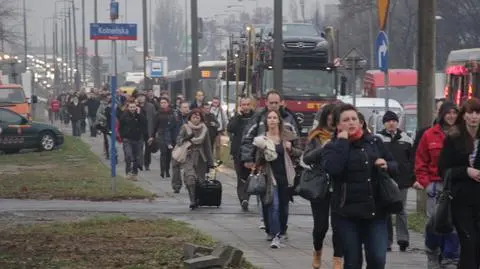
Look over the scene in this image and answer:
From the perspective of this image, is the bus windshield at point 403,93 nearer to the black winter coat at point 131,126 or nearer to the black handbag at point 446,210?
the black winter coat at point 131,126

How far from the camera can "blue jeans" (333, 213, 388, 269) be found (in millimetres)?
10141

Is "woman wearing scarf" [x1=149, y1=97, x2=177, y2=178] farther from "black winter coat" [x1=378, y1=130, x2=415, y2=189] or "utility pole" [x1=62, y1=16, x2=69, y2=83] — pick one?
"utility pole" [x1=62, y1=16, x2=69, y2=83]

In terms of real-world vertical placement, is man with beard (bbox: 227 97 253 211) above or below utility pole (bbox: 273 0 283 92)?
below

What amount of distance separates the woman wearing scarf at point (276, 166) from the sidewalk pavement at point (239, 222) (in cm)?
31

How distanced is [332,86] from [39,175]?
14030mm

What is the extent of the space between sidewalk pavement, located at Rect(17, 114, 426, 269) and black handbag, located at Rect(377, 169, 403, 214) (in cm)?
273

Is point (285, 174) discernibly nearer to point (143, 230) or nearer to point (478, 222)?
point (143, 230)

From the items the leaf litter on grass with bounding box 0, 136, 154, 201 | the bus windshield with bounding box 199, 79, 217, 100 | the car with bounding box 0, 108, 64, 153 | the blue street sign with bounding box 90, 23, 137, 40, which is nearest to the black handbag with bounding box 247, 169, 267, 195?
the leaf litter on grass with bounding box 0, 136, 154, 201

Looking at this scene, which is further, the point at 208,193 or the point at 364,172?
the point at 208,193

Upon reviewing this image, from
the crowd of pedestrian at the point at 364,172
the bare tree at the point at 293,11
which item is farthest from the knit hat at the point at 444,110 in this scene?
the bare tree at the point at 293,11

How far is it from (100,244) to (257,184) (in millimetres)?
1896

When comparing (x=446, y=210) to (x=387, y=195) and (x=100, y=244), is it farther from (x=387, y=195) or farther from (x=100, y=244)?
(x=100, y=244)

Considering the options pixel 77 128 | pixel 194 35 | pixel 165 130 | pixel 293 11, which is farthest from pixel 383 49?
pixel 293 11

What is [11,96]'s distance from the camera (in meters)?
48.2
